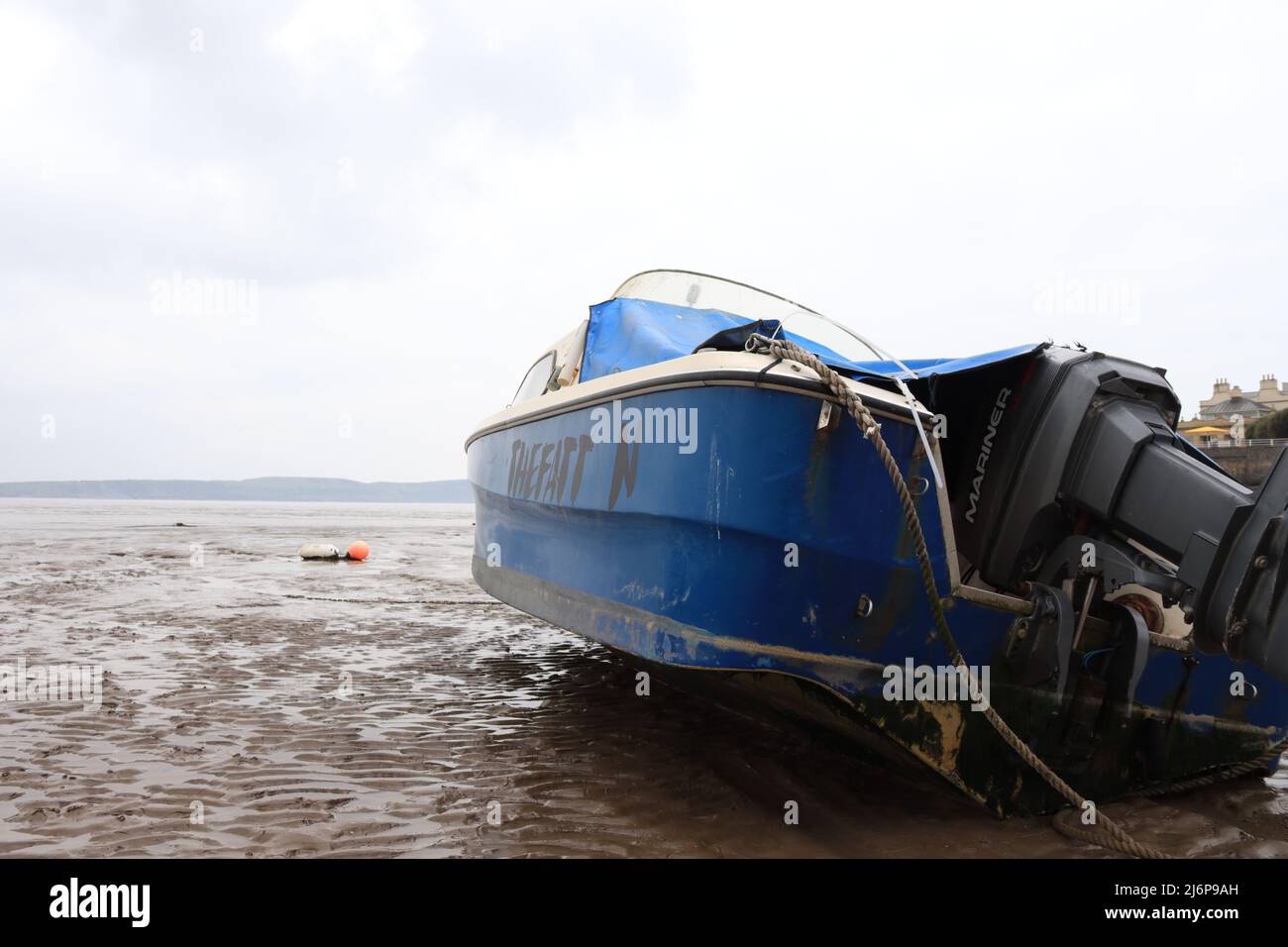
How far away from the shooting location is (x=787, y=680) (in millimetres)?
3064

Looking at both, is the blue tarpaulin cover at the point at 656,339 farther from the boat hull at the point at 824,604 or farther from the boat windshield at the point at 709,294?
the boat hull at the point at 824,604

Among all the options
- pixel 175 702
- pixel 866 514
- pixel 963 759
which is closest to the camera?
pixel 866 514

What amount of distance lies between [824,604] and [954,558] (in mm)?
501

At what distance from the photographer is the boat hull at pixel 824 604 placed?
2.76 m

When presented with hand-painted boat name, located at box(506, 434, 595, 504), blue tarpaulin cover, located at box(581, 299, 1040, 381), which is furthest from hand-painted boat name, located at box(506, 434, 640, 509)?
blue tarpaulin cover, located at box(581, 299, 1040, 381)

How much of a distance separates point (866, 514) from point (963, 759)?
1030 mm

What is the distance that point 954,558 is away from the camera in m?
2.89

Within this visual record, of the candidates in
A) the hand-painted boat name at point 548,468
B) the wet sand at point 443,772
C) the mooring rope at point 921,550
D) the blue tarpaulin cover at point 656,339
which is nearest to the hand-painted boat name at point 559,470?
the hand-painted boat name at point 548,468

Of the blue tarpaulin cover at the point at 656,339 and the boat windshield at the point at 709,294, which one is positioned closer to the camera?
the blue tarpaulin cover at the point at 656,339

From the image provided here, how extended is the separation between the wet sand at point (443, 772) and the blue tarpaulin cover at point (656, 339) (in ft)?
5.50
